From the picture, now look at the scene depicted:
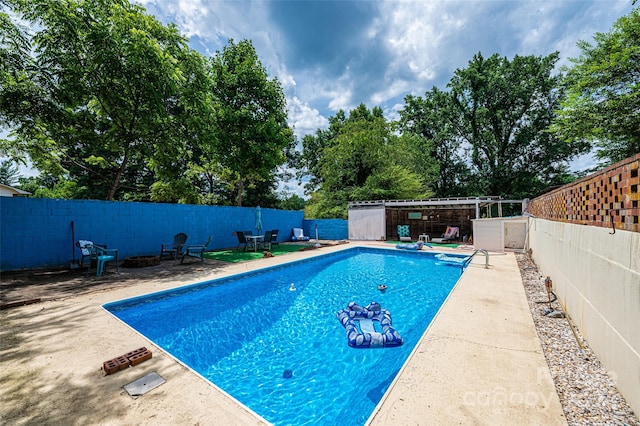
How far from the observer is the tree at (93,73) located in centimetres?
783

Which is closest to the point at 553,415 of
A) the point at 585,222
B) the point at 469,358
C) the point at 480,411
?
the point at 480,411

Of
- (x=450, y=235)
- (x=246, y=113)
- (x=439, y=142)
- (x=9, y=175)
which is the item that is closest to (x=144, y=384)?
(x=246, y=113)

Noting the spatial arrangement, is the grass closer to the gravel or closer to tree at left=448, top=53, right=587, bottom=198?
the gravel

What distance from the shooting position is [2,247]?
6938 mm

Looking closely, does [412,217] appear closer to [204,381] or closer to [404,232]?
[404,232]

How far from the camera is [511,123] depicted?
24.2m

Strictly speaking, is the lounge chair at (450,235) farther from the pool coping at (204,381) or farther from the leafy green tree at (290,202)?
the leafy green tree at (290,202)

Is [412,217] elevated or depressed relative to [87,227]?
elevated

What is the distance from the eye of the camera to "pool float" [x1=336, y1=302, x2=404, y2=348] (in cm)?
403

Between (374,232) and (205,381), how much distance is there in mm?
15238

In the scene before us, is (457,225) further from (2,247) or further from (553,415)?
(2,247)

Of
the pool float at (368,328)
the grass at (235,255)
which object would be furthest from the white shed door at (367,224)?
the pool float at (368,328)

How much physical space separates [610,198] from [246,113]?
1562 cm

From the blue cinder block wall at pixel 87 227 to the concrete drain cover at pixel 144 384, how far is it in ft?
26.9
